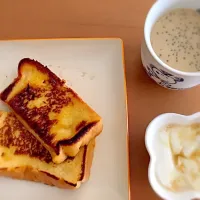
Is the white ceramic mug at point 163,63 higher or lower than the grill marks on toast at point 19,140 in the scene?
higher

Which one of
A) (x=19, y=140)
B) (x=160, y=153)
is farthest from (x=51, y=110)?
(x=160, y=153)

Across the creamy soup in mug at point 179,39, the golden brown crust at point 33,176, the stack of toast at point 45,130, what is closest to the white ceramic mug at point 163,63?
the creamy soup in mug at point 179,39

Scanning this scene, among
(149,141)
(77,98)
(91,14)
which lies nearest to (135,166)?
(149,141)

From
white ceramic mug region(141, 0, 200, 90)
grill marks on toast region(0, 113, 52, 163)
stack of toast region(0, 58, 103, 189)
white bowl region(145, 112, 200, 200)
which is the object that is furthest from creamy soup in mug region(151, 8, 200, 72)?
grill marks on toast region(0, 113, 52, 163)

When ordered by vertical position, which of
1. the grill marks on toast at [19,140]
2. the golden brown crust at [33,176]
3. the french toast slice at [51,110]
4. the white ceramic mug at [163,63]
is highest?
the white ceramic mug at [163,63]

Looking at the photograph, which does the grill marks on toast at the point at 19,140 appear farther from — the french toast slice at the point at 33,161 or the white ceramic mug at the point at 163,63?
the white ceramic mug at the point at 163,63

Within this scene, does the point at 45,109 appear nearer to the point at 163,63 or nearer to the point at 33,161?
the point at 33,161
